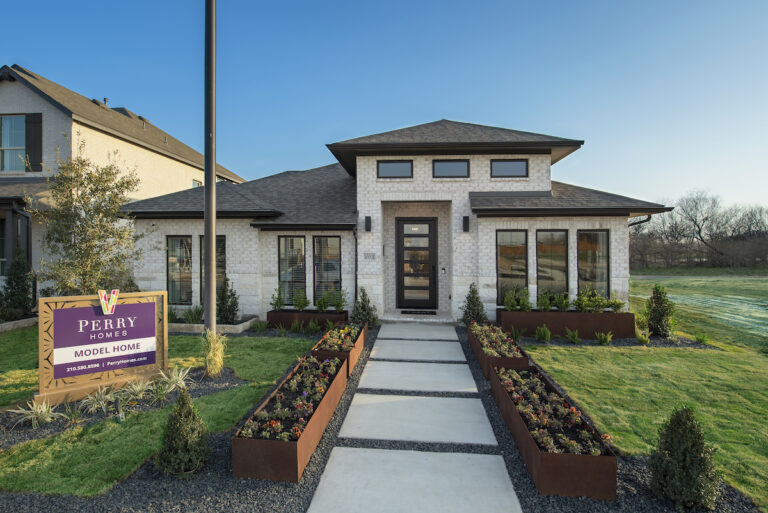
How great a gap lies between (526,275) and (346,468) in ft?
25.1

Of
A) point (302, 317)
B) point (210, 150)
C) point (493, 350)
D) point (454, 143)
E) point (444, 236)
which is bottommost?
point (493, 350)

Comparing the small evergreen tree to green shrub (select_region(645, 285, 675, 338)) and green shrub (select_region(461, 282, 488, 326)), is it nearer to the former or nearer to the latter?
green shrub (select_region(461, 282, 488, 326))

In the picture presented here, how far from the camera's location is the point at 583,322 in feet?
29.0

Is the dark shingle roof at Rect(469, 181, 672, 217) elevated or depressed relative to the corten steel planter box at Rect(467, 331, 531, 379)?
elevated

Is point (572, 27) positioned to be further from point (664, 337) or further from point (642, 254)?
point (642, 254)

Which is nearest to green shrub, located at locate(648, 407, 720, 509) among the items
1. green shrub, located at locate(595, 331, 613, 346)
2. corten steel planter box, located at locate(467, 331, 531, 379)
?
corten steel planter box, located at locate(467, 331, 531, 379)

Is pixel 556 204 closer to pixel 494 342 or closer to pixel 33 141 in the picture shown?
pixel 494 342

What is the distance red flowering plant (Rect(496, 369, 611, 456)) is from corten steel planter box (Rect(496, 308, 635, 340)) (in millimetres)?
3722

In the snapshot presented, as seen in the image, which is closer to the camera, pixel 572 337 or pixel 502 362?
pixel 502 362

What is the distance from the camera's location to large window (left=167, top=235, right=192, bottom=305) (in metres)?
10.5

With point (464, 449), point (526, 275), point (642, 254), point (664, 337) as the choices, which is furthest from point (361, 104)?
point (642, 254)

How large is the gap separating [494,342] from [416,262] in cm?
470

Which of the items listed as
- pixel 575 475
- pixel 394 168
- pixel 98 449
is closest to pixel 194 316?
pixel 98 449

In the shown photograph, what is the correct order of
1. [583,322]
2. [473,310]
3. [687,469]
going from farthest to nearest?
[473,310], [583,322], [687,469]
